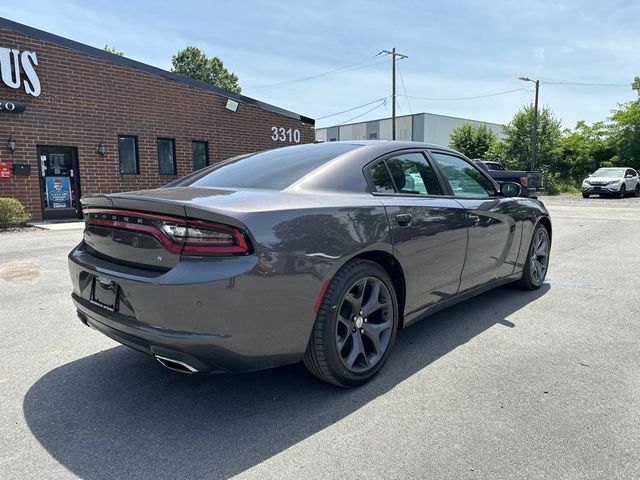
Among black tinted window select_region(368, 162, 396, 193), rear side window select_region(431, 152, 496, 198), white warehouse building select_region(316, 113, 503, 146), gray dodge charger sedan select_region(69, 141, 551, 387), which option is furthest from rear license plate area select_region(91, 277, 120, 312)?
white warehouse building select_region(316, 113, 503, 146)

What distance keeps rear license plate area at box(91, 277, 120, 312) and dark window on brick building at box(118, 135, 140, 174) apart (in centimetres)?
1354

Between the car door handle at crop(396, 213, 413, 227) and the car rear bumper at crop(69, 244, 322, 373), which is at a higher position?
the car door handle at crop(396, 213, 413, 227)

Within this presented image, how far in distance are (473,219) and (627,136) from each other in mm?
34826

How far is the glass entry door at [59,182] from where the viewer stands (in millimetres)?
13707

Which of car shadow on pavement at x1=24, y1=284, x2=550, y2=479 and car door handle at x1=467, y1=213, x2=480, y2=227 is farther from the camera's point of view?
car door handle at x1=467, y1=213, x2=480, y2=227

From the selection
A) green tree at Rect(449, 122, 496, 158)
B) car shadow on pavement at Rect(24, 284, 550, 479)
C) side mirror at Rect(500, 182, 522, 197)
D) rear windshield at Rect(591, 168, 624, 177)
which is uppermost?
green tree at Rect(449, 122, 496, 158)

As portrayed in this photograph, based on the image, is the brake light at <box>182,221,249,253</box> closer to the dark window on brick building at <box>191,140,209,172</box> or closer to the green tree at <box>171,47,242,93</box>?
the dark window on brick building at <box>191,140,209,172</box>

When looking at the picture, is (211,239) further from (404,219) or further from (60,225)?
(60,225)

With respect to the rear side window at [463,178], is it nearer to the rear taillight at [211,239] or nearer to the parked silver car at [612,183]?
the rear taillight at [211,239]

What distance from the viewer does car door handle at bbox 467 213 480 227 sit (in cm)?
373

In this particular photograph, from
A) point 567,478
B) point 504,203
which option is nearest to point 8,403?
point 567,478

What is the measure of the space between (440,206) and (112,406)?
2428mm

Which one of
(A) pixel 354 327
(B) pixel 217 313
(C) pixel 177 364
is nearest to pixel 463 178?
(A) pixel 354 327

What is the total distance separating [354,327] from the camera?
2826mm
